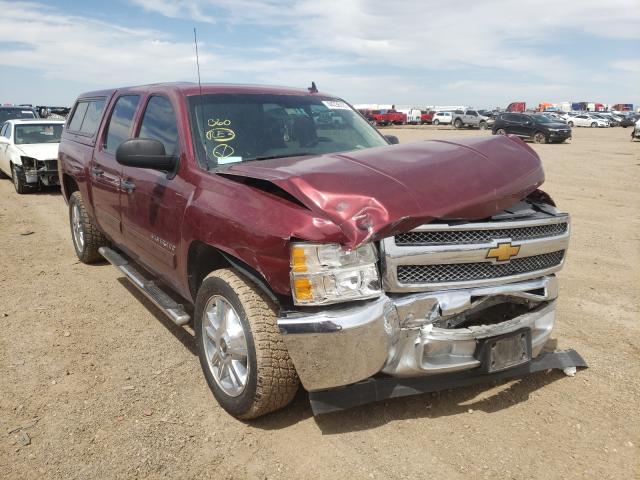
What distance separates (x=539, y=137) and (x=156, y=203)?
26367 mm

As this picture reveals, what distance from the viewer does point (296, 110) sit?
388 centimetres

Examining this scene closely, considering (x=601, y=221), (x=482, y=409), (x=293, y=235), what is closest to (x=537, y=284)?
(x=482, y=409)

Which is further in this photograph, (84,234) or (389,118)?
(389,118)

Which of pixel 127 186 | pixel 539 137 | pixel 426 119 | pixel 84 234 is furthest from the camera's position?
pixel 426 119

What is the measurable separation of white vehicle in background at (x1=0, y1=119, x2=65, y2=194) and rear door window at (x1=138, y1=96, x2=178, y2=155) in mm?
7751

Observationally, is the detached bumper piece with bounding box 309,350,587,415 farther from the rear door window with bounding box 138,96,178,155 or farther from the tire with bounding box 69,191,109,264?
the tire with bounding box 69,191,109,264

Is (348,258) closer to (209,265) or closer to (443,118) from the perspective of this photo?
(209,265)

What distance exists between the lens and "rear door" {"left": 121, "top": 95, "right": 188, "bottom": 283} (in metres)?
3.29

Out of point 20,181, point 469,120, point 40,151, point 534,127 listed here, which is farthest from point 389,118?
point 20,181

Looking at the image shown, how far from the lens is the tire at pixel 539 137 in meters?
26.0

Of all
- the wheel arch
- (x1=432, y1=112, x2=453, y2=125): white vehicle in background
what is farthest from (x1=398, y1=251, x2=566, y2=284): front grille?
(x1=432, y1=112, x2=453, y2=125): white vehicle in background

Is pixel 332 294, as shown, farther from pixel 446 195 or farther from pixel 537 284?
pixel 537 284

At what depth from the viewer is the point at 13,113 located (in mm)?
16797

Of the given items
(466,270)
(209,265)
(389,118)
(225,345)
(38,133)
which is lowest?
(225,345)
